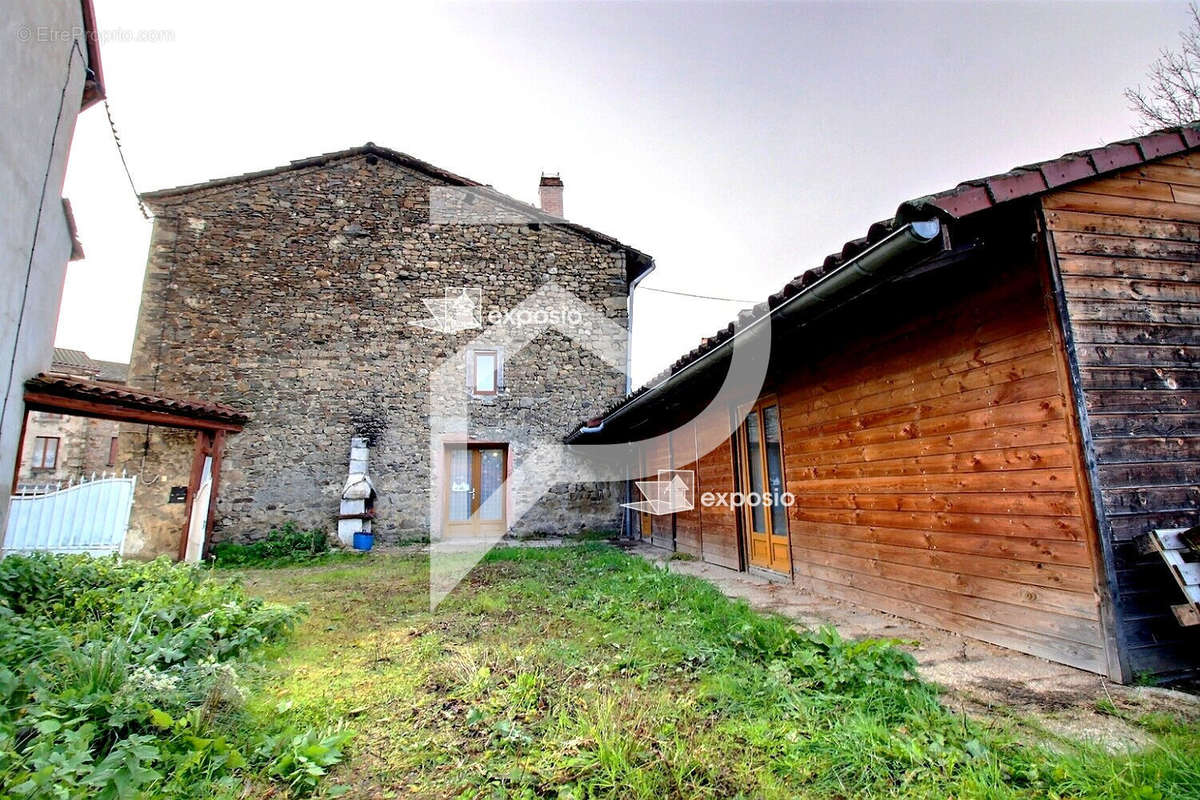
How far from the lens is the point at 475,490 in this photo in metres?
10.1

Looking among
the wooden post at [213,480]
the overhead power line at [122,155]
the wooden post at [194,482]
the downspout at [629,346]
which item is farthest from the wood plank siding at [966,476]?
the overhead power line at [122,155]

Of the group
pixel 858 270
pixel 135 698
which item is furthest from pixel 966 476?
pixel 135 698

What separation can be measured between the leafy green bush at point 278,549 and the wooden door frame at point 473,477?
2.12m

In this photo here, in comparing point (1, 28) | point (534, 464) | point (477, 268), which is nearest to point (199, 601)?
point (1, 28)

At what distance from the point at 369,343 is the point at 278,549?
405 centimetres

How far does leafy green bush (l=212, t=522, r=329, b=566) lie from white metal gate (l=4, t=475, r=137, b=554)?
1546 mm

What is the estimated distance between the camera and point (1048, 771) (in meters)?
1.53

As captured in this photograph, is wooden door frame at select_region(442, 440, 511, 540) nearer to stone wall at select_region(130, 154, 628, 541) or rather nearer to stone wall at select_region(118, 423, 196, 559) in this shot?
stone wall at select_region(130, 154, 628, 541)

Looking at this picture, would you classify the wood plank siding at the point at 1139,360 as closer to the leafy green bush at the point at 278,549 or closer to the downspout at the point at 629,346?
the downspout at the point at 629,346

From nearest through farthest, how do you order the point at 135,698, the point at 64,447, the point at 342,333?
the point at 135,698
the point at 342,333
the point at 64,447

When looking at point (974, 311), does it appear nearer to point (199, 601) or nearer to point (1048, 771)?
point (1048, 771)

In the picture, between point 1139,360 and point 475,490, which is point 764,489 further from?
point 475,490

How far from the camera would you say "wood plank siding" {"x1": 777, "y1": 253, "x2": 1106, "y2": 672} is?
2.46 m

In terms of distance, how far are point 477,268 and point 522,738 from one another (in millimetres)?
9772
